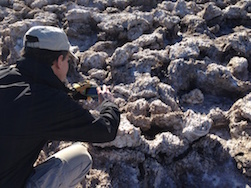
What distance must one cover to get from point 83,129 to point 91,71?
2.89 m

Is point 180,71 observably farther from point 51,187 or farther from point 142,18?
point 51,187

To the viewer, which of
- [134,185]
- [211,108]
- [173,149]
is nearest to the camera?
[134,185]

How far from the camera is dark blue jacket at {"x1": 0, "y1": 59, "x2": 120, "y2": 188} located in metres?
2.28

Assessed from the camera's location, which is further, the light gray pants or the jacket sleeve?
the light gray pants

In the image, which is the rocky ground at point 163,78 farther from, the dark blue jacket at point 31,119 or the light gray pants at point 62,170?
the dark blue jacket at point 31,119

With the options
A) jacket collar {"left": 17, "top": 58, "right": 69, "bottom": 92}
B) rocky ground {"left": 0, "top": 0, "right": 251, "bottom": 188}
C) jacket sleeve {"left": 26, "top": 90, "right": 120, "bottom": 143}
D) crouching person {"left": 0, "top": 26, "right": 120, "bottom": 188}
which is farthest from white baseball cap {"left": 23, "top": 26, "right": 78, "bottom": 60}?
rocky ground {"left": 0, "top": 0, "right": 251, "bottom": 188}

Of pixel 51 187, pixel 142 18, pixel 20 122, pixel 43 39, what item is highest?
pixel 43 39

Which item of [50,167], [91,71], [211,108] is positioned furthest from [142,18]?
[50,167]

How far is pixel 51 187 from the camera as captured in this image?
2.74 m

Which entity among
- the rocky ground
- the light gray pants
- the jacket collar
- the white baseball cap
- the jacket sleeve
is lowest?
the rocky ground

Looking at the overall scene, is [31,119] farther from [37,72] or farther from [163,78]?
[163,78]

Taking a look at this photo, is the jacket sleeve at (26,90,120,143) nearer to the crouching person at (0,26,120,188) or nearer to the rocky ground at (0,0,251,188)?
the crouching person at (0,26,120,188)

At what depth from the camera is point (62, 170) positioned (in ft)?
9.43

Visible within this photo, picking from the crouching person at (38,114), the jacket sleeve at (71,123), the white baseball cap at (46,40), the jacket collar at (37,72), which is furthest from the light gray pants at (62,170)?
the white baseball cap at (46,40)
